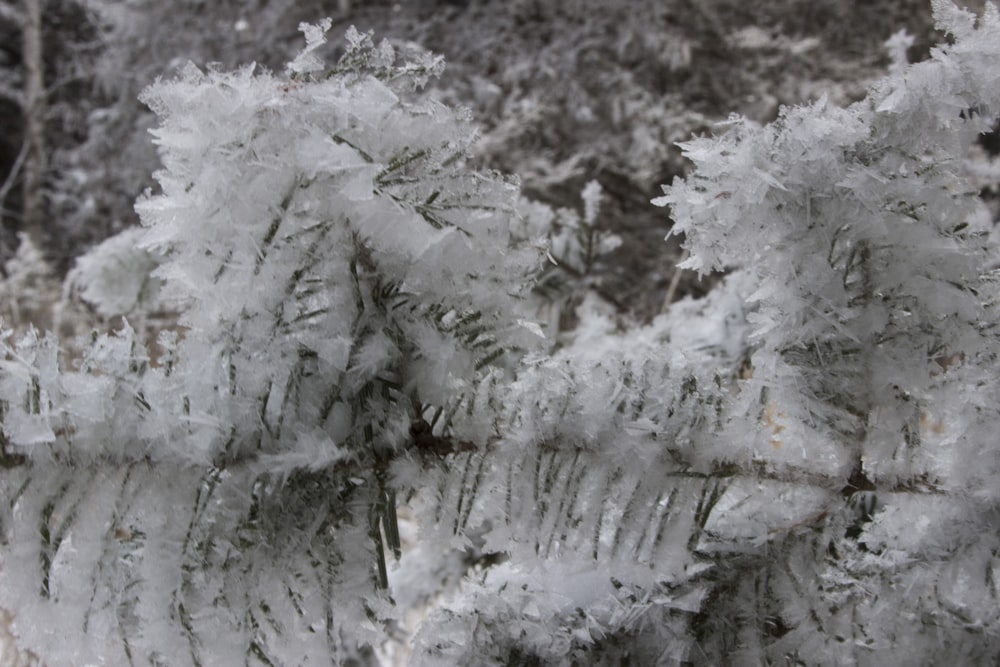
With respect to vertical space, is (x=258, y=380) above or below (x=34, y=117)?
above

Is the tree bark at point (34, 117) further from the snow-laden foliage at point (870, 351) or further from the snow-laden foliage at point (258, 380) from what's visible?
the snow-laden foliage at point (870, 351)

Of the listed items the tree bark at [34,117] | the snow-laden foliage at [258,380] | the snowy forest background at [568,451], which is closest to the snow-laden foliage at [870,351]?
the snowy forest background at [568,451]

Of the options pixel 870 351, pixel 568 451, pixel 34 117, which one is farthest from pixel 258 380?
pixel 34 117

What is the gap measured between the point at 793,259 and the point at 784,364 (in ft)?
0.22

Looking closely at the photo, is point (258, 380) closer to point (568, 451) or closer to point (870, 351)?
point (568, 451)

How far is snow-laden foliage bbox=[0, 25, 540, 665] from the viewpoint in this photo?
15.8 inches

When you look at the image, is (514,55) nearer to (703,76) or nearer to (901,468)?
(703,76)

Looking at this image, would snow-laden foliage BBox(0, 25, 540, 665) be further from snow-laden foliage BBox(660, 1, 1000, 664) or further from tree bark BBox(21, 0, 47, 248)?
tree bark BBox(21, 0, 47, 248)

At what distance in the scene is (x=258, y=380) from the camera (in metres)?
0.43

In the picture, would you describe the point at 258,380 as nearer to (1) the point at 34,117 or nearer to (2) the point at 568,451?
(2) the point at 568,451

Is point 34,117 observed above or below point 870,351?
below

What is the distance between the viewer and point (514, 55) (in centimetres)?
310

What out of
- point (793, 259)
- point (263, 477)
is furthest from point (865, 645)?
point (263, 477)

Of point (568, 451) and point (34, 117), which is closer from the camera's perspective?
point (568, 451)
